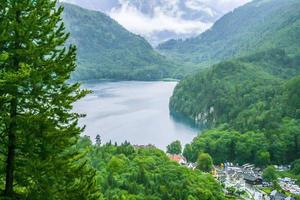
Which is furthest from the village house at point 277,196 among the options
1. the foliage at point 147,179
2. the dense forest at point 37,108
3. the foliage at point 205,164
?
the dense forest at point 37,108

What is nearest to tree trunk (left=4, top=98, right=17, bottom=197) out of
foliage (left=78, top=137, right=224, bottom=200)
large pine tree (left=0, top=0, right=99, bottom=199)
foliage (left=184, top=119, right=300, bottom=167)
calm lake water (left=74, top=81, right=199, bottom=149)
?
large pine tree (left=0, top=0, right=99, bottom=199)

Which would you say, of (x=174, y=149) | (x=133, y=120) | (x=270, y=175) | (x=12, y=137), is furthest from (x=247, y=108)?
(x=12, y=137)

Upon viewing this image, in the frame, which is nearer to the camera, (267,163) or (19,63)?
(19,63)

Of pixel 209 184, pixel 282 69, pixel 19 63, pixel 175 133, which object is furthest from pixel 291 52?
pixel 19 63

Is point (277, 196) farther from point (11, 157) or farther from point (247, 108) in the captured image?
point (247, 108)

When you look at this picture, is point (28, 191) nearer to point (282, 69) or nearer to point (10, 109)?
point (10, 109)
